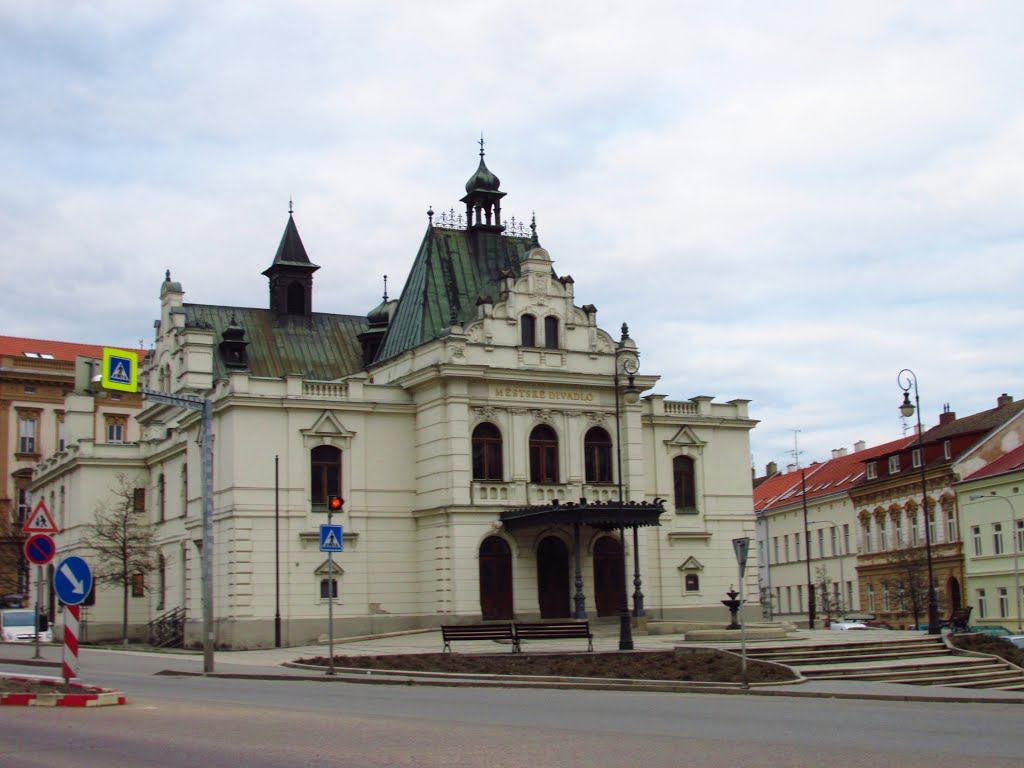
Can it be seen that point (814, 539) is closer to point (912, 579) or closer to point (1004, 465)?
point (912, 579)

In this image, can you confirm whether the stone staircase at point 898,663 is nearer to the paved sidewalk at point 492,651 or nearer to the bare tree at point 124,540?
the paved sidewalk at point 492,651

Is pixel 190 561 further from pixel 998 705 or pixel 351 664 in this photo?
pixel 998 705

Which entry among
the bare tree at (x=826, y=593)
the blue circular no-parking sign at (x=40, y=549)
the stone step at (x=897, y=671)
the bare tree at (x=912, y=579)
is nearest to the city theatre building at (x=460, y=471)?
Answer: the stone step at (x=897, y=671)

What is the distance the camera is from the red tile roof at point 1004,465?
213 feet

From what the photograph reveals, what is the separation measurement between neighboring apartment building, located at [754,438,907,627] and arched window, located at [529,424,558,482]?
29.5 meters

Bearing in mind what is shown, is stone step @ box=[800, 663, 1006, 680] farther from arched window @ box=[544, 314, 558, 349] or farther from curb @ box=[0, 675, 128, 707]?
arched window @ box=[544, 314, 558, 349]

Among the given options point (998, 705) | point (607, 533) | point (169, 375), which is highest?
point (169, 375)

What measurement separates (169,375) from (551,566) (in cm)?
1956

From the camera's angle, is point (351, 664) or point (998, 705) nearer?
point (998, 705)

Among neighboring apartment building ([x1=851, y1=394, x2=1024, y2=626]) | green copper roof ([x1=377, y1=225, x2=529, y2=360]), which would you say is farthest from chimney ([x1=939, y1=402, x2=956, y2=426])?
green copper roof ([x1=377, y1=225, x2=529, y2=360])

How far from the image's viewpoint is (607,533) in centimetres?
5097

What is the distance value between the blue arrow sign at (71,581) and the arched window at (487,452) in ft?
94.5

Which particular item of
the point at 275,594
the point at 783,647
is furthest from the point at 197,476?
the point at 783,647

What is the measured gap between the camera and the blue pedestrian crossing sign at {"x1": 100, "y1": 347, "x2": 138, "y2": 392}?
78.0 feet
